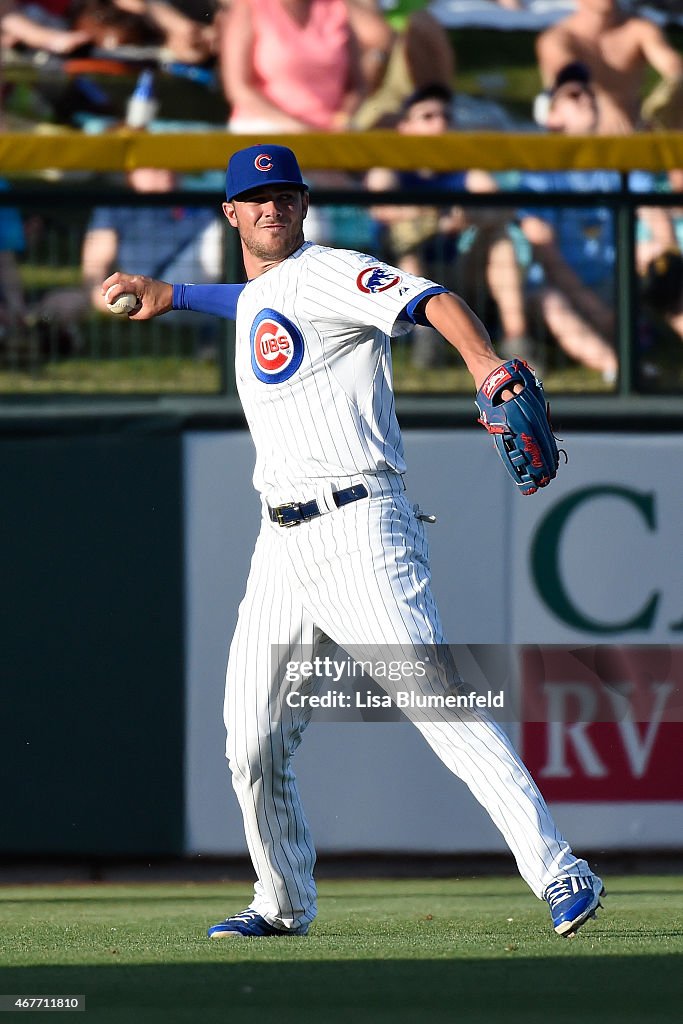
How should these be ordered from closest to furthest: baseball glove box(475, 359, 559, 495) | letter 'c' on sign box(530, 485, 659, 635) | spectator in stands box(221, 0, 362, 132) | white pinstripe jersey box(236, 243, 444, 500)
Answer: baseball glove box(475, 359, 559, 495)
white pinstripe jersey box(236, 243, 444, 500)
letter 'c' on sign box(530, 485, 659, 635)
spectator in stands box(221, 0, 362, 132)

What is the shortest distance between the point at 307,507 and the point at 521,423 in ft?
1.95

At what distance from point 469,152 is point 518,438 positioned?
2.80 meters

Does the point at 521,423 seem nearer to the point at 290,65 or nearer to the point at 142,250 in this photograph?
the point at 142,250

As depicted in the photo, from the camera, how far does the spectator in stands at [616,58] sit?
23.3 feet

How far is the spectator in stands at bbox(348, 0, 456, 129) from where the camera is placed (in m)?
6.96

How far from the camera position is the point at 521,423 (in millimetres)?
3439

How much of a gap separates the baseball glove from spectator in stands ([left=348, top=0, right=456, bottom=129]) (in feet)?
12.0

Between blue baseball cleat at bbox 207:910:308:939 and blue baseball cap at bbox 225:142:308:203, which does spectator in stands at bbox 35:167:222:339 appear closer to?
blue baseball cap at bbox 225:142:308:203

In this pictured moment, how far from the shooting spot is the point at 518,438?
3.47m

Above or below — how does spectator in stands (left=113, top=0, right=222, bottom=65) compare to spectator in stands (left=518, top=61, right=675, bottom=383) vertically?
above

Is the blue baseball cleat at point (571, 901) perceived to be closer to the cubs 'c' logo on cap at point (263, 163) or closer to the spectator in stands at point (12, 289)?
the cubs 'c' logo on cap at point (263, 163)

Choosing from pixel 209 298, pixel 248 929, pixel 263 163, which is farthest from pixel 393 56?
pixel 248 929

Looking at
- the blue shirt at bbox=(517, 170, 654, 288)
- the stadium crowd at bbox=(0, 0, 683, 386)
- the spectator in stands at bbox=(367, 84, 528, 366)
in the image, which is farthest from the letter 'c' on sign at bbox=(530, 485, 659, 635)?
the blue shirt at bbox=(517, 170, 654, 288)

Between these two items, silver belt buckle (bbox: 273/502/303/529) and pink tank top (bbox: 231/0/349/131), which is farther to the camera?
pink tank top (bbox: 231/0/349/131)
